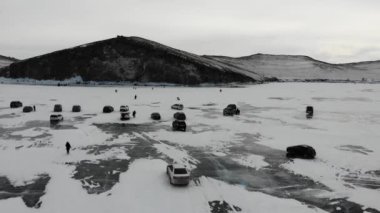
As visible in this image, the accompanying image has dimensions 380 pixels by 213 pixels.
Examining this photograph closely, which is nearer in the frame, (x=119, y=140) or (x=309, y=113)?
(x=119, y=140)

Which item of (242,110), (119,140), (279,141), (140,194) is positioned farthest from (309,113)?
(140,194)

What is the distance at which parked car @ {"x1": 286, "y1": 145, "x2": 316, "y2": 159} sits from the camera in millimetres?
34406

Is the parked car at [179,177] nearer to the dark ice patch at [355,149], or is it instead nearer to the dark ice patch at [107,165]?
the dark ice patch at [107,165]

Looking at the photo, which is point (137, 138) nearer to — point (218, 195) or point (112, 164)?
point (112, 164)

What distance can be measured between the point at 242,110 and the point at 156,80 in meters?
86.2

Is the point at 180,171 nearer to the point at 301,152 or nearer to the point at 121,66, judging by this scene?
the point at 301,152

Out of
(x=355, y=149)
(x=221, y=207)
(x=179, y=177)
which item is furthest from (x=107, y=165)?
(x=355, y=149)

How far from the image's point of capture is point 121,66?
160500mm

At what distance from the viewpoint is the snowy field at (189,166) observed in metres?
23.2

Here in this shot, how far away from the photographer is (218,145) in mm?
39781

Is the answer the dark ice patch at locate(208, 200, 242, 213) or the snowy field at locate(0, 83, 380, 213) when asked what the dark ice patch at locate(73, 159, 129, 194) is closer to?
the snowy field at locate(0, 83, 380, 213)

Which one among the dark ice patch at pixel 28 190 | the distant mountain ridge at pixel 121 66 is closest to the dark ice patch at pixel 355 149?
the dark ice patch at pixel 28 190

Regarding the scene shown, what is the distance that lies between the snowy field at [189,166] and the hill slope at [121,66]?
101 m

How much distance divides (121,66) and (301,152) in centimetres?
13322
